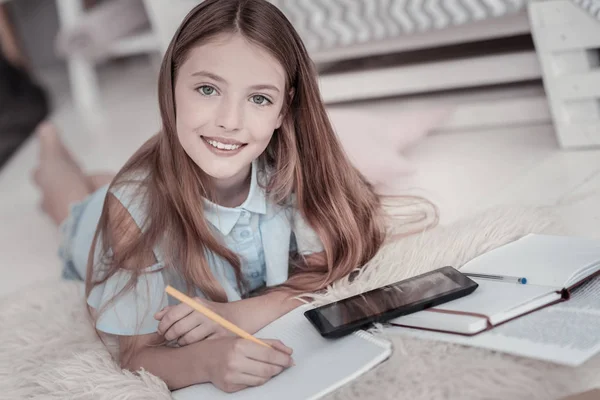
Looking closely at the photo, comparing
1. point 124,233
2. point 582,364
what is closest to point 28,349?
point 124,233

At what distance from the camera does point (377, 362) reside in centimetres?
87

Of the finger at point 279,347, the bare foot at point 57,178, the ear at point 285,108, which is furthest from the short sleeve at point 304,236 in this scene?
the bare foot at point 57,178

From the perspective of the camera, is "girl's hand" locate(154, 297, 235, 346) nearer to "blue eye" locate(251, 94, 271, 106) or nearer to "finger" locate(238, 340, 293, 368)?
"finger" locate(238, 340, 293, 368)

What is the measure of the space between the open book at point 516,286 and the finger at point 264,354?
0.48 feet

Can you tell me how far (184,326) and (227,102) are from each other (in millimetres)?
274

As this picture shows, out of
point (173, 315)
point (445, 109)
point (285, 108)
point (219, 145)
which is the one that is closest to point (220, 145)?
point (219, 145)

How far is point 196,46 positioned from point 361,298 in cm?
37

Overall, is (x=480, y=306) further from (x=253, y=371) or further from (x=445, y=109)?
(x=445, y=109)

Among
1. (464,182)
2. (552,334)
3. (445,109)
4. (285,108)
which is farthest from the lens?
(445,109)

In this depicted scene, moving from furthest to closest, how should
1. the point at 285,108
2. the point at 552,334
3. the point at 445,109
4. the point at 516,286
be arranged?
the point at 445,109 < the point at 285,108 < the point at 516,286 < the point at 552,334

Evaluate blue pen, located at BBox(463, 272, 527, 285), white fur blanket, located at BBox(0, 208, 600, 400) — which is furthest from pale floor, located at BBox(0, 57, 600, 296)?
blue pen, located at BBox(463, 272, 527, 285)

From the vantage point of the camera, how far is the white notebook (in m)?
0.84

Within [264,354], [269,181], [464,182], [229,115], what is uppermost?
[229,115]

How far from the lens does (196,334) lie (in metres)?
0.95
